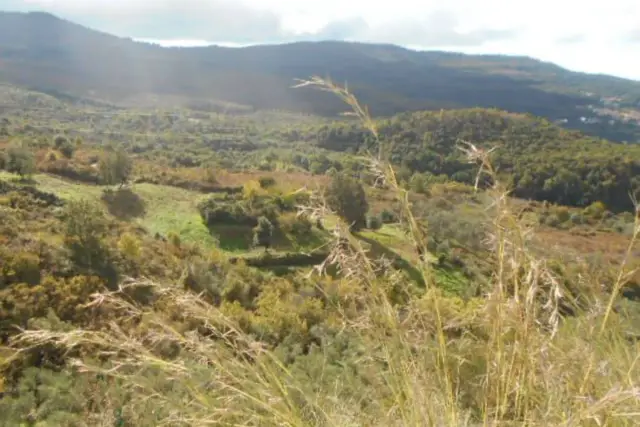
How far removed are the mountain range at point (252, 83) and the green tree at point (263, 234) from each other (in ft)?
279

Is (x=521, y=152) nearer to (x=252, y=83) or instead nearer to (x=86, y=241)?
(x=86, y=241)

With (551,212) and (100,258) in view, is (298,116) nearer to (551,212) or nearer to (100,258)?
(551,212)

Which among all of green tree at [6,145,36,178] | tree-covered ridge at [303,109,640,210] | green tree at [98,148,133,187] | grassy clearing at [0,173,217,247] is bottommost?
tree-covered ridge at [303,109,640,210]

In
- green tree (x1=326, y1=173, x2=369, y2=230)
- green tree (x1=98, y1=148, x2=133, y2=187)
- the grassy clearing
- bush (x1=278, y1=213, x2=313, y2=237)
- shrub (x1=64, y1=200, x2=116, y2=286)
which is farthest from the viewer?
green tree (x1=98, y1=148, x2=133, y2=187)

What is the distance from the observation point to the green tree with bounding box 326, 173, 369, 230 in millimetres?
22094

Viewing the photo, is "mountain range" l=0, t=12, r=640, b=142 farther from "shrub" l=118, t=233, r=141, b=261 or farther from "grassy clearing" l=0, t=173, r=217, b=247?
"shrub" l=118, t=233, r=141, b=261

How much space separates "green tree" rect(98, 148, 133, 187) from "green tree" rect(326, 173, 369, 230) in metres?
9.91

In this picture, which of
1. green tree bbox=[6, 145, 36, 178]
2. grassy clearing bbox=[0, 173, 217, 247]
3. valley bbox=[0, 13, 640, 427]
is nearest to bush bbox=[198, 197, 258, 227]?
valley bbox=[0, 13, 640, 427]

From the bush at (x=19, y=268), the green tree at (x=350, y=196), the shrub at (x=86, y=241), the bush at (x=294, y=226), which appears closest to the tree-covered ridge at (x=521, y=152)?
the green tree at (x=350, y=196)

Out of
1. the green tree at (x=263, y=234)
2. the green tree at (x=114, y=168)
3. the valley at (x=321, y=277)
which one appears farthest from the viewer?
the green tree at (x=114, y=168)

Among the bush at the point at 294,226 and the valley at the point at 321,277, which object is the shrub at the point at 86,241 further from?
the bush at the point at 294,226

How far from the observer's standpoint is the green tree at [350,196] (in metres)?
22.1

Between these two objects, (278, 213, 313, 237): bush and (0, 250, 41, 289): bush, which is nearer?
(0, 250, 41, 289): bush

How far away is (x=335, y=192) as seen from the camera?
22500 mm
